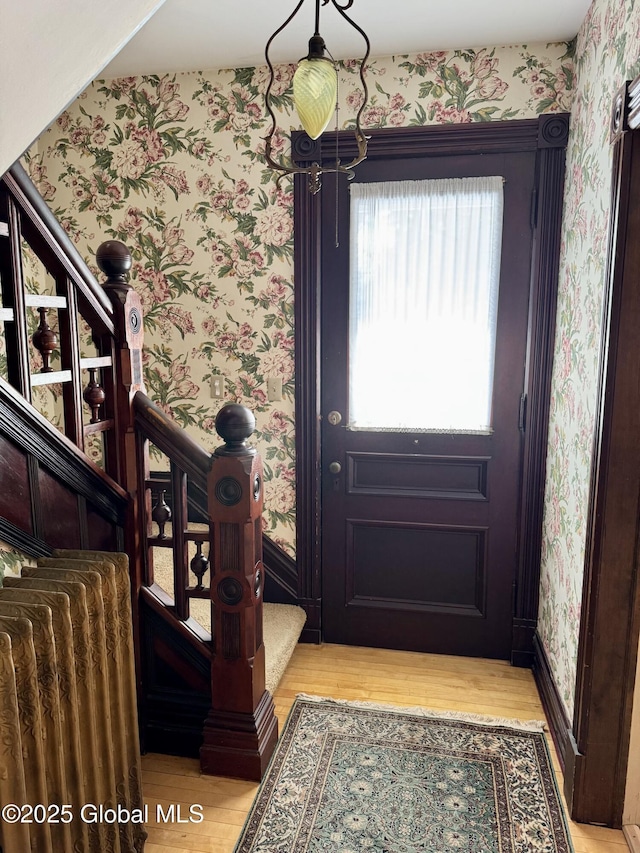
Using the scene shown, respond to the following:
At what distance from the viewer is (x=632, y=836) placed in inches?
71.1

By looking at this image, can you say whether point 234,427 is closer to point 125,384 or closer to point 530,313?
point 125,384

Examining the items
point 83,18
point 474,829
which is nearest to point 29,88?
point 83,18

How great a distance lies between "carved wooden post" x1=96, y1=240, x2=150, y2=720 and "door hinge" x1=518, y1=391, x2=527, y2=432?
1.68 metres

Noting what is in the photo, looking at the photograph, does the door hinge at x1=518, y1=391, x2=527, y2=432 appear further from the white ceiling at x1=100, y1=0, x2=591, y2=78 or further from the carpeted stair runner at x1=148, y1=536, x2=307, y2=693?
the white ceiling at x1=100, y1=0, x2=591, y2=78

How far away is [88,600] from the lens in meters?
1.48

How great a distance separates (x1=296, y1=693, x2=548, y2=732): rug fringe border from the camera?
2344mm

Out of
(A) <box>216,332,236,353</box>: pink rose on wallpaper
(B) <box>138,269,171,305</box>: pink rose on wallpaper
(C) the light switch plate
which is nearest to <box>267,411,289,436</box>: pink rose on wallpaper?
(C) the light switch plate

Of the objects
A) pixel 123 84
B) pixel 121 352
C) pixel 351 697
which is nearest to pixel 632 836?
pixel 351 697

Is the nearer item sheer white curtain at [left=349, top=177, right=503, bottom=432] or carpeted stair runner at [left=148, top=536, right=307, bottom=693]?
carpeted stair runner at [left=148, top=536, right=307, bottom=693]

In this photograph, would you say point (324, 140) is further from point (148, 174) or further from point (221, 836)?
point (221, 836)

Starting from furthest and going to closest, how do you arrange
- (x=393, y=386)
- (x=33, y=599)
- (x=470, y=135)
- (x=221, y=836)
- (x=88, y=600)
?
(x=393, y=386) < (x=470, y=135) < (x=221, y=836) < (x=88, y=600) < (x=33, y=599)

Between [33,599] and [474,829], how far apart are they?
149cm

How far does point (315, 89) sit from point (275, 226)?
1306 mm

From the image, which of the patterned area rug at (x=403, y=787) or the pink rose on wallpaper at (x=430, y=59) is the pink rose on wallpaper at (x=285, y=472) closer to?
the patterned area rug at (x=403, y=787)
